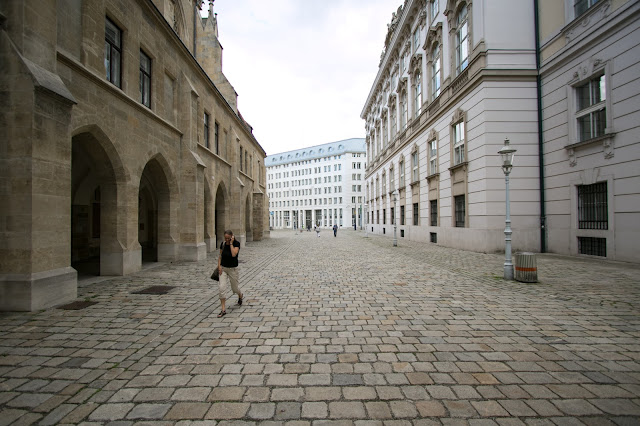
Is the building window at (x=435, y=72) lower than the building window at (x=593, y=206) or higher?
higher

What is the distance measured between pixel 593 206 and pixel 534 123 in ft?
16.2

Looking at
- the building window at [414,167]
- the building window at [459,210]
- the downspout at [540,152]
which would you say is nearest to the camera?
the downspout at [540,152]

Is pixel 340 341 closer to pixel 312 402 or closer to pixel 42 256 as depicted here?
pixel 312 402

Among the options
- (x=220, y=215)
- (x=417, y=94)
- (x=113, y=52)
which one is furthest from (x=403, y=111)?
(x=113, y=52)

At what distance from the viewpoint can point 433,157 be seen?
20.1m

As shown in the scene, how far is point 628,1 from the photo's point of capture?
10.3m

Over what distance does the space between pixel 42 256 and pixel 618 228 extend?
1740 cm

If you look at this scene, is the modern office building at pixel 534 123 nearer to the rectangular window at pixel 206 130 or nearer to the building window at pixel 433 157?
the building window at pixel 433 157

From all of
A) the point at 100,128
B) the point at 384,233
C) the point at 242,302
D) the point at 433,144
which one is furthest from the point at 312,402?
the point at 384,233

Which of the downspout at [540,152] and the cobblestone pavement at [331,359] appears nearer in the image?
the cobblestone pavement at [331,359]

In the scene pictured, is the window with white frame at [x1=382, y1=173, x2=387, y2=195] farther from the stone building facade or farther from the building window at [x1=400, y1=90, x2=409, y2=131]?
the stone building facade

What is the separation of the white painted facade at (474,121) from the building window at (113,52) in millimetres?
15392

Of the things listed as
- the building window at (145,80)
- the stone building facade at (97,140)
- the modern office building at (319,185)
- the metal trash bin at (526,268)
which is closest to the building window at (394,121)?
the stone building facade at (97,140)

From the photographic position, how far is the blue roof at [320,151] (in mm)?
88562
